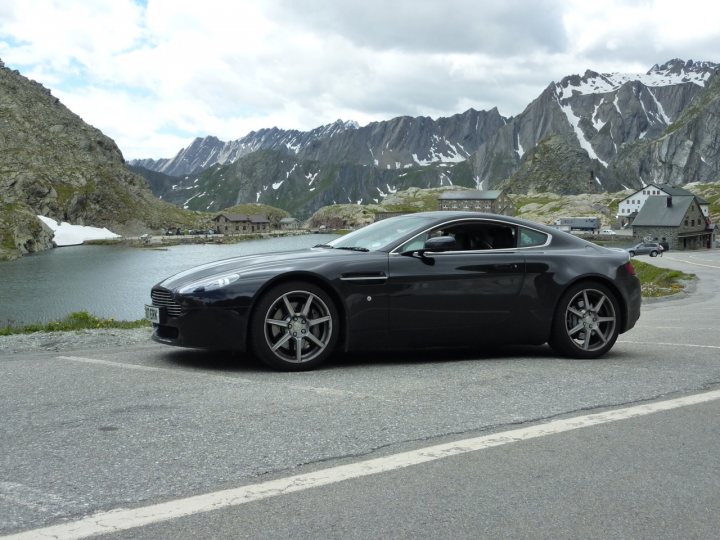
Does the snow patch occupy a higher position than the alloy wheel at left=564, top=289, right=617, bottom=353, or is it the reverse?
the snow patch

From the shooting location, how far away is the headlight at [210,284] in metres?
7.02

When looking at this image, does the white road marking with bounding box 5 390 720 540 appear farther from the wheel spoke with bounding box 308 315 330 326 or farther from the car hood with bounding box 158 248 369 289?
the car hood with bounding box 158 248 369 289

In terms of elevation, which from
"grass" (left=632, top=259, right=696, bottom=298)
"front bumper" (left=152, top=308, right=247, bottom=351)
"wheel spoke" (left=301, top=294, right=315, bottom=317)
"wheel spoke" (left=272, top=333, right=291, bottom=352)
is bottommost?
"grass" (left=632, top=259, right=696, bottom=298)

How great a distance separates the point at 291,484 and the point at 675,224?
4290 inches

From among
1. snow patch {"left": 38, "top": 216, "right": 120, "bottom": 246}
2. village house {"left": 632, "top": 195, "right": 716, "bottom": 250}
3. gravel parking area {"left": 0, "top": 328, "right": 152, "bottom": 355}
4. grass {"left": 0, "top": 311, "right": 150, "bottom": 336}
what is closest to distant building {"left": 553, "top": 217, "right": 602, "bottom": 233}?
village house {"left": 632, "top": 195, "right": 716, "bottom": 250}

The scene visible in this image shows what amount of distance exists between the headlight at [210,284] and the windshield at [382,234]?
150 cm

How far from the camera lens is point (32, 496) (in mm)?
3576

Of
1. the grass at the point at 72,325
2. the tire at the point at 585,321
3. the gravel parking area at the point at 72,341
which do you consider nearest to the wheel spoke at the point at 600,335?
the tire at the point at 585,321

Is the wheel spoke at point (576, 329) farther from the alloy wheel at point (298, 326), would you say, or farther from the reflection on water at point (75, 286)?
the reflection on water at point (75, 286)

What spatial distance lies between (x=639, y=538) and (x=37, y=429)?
385 cm

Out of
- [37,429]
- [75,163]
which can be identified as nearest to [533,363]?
[37,429]

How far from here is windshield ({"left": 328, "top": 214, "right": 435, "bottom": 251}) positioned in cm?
789

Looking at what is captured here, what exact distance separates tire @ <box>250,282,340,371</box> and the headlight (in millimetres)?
381

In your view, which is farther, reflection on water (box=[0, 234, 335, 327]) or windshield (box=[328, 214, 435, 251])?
reflection on water (box=[0, 234, 335, 327])
